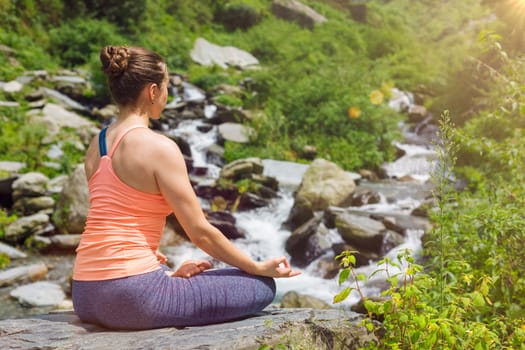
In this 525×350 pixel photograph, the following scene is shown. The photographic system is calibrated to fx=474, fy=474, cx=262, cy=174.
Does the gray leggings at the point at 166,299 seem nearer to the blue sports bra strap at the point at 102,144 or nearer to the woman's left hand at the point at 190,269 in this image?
the woman's left hand at the point at 190,269

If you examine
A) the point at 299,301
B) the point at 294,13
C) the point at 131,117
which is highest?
the point at 131,117

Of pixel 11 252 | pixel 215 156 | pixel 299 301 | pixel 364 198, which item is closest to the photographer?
pixel 299 301

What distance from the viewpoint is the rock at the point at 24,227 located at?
7.25 metres

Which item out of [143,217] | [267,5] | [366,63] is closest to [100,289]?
[143,217]

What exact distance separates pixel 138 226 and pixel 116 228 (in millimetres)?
95

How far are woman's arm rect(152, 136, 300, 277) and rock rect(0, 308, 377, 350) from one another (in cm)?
32

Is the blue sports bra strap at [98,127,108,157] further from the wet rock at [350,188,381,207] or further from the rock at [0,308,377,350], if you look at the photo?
the wet rock at [350,188,381,207]

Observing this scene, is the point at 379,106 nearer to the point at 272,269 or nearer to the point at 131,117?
the point at 272,269

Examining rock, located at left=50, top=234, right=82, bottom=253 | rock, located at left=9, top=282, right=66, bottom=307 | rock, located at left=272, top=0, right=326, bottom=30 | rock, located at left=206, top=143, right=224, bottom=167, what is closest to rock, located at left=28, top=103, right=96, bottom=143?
rock, located at left=206, top=143, right=224, bottom=167

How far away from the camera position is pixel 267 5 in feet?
95.2

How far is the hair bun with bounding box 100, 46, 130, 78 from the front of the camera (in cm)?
209

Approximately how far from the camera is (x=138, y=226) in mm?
2148

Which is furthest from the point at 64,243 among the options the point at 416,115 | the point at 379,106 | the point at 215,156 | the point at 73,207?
the point at 416,115

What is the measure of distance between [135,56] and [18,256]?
5.89m
